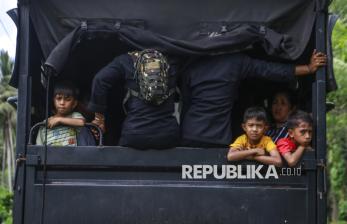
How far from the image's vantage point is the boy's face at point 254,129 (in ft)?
12.9

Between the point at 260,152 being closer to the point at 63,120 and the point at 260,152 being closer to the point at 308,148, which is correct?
the point at 308,148

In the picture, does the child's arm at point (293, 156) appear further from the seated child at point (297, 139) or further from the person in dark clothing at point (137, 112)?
the person in dark clothing at point (137, 112)

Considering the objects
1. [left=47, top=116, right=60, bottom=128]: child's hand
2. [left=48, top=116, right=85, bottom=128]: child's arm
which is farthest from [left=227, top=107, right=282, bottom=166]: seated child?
[left=47, top=116, right=60, bottom=128]: child's hand

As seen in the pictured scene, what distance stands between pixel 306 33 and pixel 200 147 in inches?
38.6

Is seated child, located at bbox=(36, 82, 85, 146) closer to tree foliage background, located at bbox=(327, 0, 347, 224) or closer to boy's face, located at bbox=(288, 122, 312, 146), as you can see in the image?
boy's face, located at bbox=(288, 122, 312, 146)

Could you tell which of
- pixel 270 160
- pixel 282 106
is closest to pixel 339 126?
pixel 282 106

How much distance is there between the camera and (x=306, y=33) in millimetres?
3922

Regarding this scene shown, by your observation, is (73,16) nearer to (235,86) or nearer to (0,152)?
(235,86)

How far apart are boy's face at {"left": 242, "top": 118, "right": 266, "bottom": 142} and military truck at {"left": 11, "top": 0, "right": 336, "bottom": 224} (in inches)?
12.6

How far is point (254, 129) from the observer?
3.93 m

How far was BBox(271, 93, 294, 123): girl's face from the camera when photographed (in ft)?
15.1

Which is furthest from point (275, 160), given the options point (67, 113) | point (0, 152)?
point (0, 152)

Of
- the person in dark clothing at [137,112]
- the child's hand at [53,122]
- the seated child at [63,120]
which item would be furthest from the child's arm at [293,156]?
the child's hand at [53,122]

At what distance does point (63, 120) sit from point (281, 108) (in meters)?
1.65
